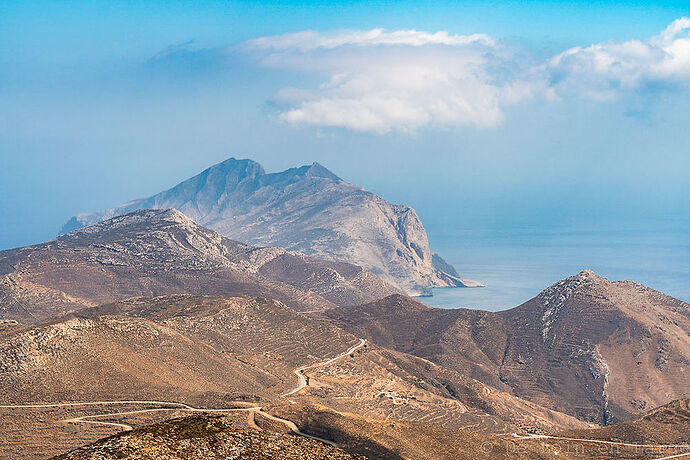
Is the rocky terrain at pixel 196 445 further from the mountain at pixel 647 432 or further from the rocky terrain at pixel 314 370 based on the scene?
the mountain at pixel 647 432

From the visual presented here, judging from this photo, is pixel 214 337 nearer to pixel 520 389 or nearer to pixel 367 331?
pixel 367 331

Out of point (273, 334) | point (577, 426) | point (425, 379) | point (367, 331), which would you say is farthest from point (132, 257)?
point (577, 426)

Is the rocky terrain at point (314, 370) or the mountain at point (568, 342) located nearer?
the rocky terrain at point (314, 370)

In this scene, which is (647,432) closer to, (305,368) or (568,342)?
(305,368)

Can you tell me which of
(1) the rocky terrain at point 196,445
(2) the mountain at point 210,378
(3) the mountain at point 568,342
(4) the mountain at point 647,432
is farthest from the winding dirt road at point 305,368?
(1) the rocky terrain at point 196,445

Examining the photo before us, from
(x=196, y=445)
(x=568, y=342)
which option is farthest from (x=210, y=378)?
(x=568, y=342)

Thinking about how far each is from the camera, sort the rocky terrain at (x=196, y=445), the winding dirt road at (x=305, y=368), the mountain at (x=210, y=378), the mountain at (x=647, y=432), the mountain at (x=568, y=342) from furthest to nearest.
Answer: the mountain at (x=568, y=342)
the winding dirt road at (x=305, y=368)
the mountain at (x=647, y=432)
the mountain at (x=210, y=378)
the rocky terrain at (x=196, y=445)

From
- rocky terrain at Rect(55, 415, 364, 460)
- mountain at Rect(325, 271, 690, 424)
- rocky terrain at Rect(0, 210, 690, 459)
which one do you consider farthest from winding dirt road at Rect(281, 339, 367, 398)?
rocky terrain at Rect(55, 415, 364, 460)

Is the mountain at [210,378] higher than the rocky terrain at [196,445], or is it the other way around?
the rocky terrain at [196,445]
